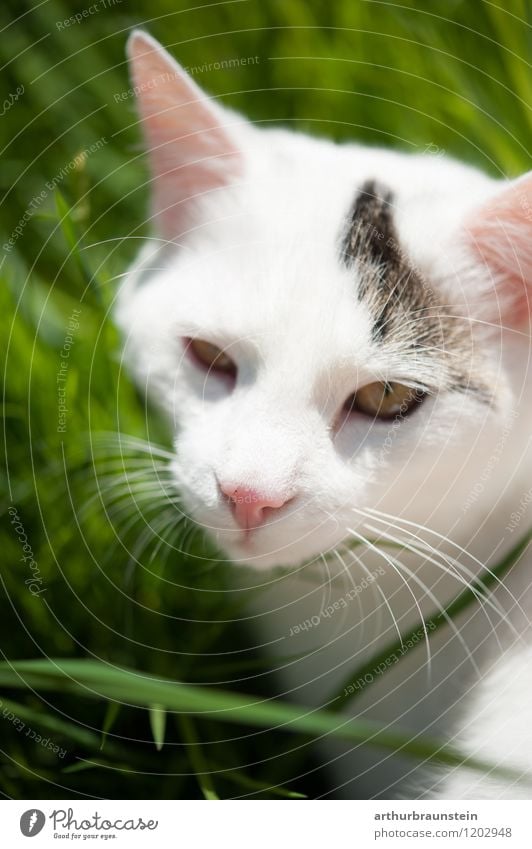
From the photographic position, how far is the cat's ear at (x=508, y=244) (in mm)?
572

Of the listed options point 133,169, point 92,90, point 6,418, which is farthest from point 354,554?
point 92,90

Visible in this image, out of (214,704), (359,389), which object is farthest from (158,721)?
(359,389)

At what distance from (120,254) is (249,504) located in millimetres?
436

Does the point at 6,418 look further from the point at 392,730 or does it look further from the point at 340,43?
the point at 340,43

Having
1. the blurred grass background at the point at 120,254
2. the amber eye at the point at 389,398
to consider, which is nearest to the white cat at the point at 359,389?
the amber eye at the point at 389,398

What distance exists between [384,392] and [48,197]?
0.51m

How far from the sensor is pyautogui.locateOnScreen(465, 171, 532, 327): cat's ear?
57 centimetres

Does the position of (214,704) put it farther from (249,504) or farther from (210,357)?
(210,357)

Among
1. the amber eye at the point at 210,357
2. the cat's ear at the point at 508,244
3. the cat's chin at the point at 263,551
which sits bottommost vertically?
the cat's chin at the point at 263,551

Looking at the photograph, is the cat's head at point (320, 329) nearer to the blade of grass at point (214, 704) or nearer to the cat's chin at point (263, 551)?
the cat's chin at point (263, 551)

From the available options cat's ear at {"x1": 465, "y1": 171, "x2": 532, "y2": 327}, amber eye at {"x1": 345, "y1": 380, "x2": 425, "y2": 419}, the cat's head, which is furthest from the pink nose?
cat's ear at {"x1": 465, "y1": 171, "x2": 532, "y2": 327}

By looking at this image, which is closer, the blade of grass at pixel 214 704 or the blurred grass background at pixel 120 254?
the blade of grass at pixel 214 704

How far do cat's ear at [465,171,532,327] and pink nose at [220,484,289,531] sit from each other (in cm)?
24
